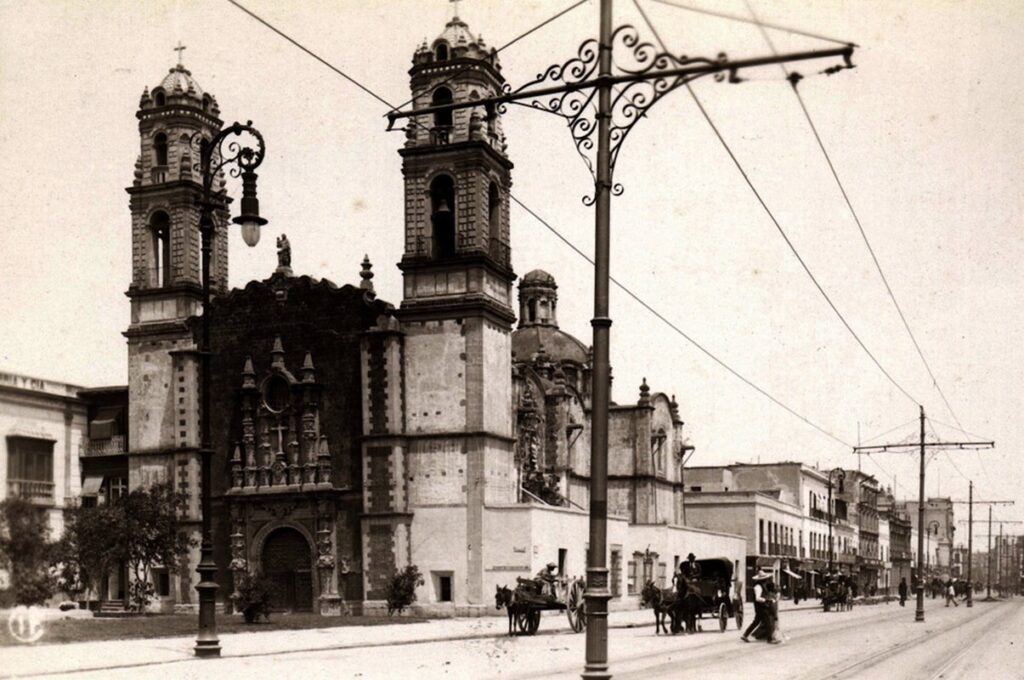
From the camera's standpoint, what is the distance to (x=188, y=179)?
45.8 meters

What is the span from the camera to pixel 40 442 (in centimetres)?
2473

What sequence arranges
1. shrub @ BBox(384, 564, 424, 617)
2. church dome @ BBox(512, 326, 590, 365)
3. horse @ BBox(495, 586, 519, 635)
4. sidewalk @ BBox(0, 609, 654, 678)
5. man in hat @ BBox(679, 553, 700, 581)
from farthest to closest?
church dome @ BBox(512, 326, 590, 365)
shrub @ BBox(384, 564, 424, 617)
man in hat @ BBox(679, 553, 700, 581)
horse @ BBox(495, 586, 519, 635)
sidewalk @ BBox(0, 609, 654, 678)

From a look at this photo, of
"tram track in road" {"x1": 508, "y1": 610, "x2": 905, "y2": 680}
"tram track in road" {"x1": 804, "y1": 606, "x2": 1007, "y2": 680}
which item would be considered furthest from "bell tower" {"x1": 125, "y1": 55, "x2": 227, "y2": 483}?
"tram track in road" {"x1": 804, "y1": 606, "x2": 1007, "y2": 680}

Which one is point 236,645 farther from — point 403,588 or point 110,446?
point 110,446

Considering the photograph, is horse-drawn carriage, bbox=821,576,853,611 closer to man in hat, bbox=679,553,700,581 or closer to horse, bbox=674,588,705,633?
man in hat, bbox=679,553,700,581

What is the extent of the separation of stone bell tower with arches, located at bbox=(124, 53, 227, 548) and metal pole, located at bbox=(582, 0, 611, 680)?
33942mm

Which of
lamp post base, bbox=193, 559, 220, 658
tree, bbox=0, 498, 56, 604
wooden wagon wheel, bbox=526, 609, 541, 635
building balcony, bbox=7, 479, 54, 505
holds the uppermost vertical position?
building balcony, bbox=7, 479, 54, 505

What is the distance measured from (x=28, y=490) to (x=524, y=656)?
29.8 feet

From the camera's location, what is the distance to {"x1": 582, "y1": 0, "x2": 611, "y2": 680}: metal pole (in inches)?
505

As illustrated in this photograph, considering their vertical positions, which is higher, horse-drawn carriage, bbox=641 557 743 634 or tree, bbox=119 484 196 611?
tree, bbox=119 484 196 611

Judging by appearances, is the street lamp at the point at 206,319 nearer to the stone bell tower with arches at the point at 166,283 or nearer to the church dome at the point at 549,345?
the stone bell tower with arches at the point at 166,283

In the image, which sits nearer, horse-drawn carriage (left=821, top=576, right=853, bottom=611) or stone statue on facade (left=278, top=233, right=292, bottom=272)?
stone statue on facade (left=278, top=233, right=292, bottom=272)

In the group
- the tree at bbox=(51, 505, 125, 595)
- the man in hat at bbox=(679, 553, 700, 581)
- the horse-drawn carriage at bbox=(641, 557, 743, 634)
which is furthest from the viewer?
the tree at bbox=(51, 505, 125, 595)

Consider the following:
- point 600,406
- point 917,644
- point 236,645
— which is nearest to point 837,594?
point 917,644
